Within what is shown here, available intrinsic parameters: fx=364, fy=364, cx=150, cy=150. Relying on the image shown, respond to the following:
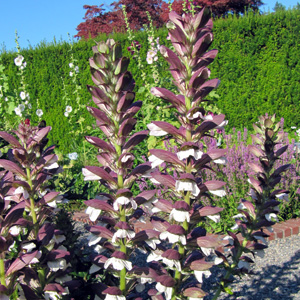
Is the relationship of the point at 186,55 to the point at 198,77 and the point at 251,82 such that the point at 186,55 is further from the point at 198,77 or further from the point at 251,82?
the point at 251,82

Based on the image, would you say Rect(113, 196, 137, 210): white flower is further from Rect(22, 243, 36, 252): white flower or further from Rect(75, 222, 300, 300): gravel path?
Rect(75, 222, 300, 300): gravel path

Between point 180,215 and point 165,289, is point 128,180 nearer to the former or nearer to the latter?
point 180,215

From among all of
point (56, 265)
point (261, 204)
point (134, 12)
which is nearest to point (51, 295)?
point (56, 265)

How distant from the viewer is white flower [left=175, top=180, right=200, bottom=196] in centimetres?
107

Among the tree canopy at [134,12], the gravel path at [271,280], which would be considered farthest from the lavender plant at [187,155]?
the tree canopy at [134,12]

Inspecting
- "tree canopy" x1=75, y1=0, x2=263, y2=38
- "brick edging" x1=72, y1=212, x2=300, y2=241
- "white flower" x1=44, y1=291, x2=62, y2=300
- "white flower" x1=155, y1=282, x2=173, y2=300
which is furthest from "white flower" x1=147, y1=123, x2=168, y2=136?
"tree canopy" x1=75, y1=0, x2=263, y2=38

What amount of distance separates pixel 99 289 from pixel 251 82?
A: 29.1 ft

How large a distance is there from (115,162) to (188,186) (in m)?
0.24

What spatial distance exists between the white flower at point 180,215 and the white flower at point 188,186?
6cm

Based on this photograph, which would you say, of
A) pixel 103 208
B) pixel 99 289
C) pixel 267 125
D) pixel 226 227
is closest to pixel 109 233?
pixel 103 208

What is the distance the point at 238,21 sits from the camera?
30.4 feet

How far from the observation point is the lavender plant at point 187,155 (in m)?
1.09

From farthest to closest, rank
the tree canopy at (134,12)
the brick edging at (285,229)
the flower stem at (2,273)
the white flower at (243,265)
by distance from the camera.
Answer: the tree canopy at (134,12) < the brick edging at (285,229) < the white flower at (243,265) < the flower stem at (2,273)

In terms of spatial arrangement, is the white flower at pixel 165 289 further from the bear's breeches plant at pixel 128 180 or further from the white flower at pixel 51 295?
the white flower at pixel 51 295
